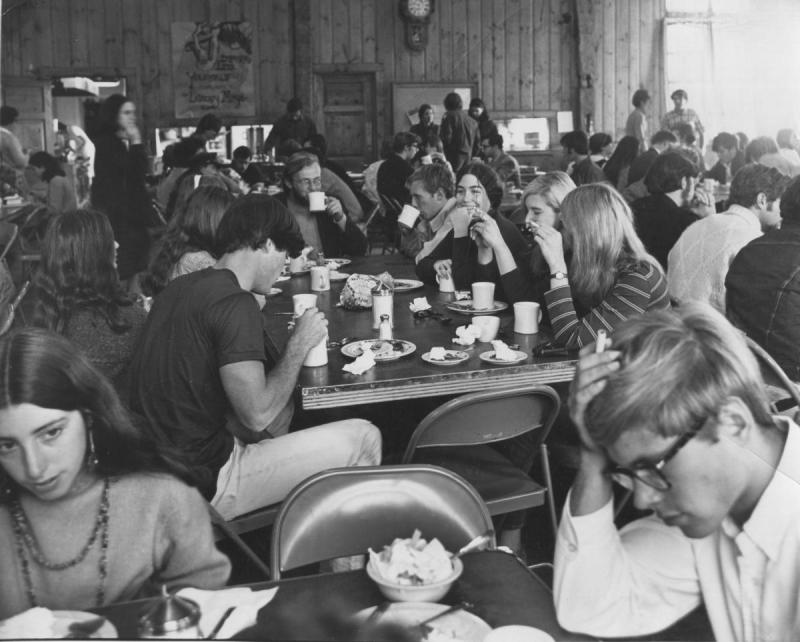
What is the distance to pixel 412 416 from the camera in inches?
118

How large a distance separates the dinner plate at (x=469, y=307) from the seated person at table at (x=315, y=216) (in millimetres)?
1626

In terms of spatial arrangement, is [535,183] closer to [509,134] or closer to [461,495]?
[461,495]

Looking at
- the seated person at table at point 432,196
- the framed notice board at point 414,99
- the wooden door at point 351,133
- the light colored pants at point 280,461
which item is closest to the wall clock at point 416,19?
the seated person at table at point 432,196

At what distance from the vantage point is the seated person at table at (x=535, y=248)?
2994mm

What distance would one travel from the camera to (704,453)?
98 cm

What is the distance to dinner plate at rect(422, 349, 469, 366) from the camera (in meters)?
→ 2.34

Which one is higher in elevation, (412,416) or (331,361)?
(331,361)

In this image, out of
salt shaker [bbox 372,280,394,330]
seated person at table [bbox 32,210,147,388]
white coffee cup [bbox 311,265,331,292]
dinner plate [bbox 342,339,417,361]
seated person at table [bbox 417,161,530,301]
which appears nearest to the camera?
seated person at table [bbox 32,210,147,388]

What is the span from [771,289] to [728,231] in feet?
2.36

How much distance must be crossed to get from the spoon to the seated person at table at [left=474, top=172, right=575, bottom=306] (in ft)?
4.82

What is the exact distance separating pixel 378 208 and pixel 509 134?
292 cm

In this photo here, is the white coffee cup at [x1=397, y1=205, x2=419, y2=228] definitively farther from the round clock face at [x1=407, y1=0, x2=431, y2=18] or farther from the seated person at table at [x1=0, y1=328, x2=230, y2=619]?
→ the seated person at table at [x1=0, y1=328, x2=230, y2=619]

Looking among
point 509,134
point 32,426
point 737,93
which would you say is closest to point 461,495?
point 32,426

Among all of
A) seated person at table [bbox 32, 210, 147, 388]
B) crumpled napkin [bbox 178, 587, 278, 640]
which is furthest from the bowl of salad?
seated person at table [bbox 32, 210, 147, 388]
